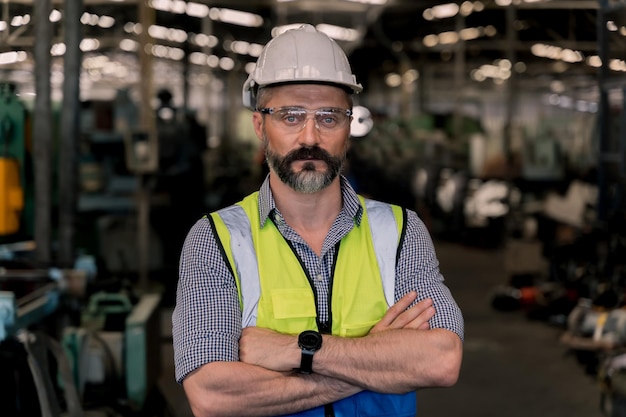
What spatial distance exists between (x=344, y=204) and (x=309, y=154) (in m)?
0.17

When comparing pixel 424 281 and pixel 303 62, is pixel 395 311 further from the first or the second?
pixel 303 62

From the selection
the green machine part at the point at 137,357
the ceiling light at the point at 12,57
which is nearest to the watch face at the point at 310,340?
the ceiling light at the point at 12,57

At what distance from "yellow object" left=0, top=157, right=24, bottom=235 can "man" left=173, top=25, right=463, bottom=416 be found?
6.00 feet

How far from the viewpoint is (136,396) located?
418cm

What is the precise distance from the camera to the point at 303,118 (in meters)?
2.12

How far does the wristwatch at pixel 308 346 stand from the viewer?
1.94 meters

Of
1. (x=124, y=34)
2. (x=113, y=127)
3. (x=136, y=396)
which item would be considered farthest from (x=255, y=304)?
(x=124, y=34)

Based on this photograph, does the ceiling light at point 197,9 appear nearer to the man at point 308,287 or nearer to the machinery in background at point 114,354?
the machinery in background at point 114,354

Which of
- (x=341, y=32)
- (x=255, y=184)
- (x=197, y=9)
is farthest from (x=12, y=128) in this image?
(x=341, y=32)

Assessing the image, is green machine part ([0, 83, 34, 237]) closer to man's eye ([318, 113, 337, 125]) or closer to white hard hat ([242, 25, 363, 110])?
white hard hat ([242, 25, 363, 110])

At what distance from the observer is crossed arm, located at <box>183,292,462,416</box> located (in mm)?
1947

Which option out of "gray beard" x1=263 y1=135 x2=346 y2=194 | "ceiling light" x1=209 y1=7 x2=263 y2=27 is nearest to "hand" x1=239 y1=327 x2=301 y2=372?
"gray beard" x1=263 y1=135 x2=346 y2=194

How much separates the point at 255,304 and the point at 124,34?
1082 centimetres

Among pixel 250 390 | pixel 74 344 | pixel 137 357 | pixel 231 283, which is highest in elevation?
pixel 231 283
